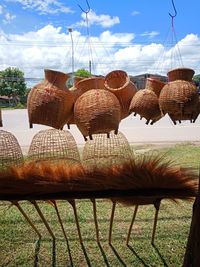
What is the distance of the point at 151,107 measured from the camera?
1817 millimetres

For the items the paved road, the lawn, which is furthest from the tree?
the paved road

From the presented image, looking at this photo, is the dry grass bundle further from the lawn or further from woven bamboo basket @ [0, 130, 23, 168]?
the lawn

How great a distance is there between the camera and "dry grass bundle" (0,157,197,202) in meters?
1.50

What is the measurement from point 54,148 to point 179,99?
0.75 meters

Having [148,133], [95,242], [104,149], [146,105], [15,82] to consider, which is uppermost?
[15,82]

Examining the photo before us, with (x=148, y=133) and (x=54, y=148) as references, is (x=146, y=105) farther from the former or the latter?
(x=148, y=133)

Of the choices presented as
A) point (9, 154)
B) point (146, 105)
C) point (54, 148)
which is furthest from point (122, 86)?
point (9, 154)

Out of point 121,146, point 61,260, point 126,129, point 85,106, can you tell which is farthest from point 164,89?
point 126,129

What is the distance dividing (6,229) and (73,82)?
2071 millimetres

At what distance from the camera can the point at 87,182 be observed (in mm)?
1507

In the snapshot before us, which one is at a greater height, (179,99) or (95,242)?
(179,99)

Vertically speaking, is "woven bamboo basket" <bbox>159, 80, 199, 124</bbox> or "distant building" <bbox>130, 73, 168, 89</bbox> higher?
"distant building" <bbox>130, 73, 168, 89</bbox>

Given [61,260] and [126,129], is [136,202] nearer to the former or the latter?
[61,260]

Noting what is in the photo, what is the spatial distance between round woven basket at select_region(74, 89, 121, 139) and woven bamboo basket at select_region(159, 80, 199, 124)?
0.24 m
